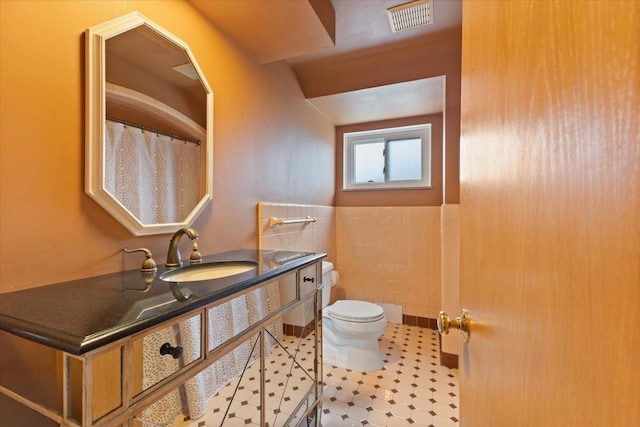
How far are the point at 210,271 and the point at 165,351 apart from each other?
1.99 ft

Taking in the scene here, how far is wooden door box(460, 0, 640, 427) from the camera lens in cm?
20

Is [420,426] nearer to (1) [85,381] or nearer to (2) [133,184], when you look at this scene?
(1) [85,381]

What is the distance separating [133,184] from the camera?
3.53ft

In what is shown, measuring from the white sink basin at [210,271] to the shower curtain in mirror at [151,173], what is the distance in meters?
0.23

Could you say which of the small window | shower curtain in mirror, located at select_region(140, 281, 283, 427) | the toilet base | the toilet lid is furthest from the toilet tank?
shower curtain in mirror, located at select_region(140, 281, 283, 427)

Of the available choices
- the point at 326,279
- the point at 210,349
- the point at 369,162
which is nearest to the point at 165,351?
the point at 210,349

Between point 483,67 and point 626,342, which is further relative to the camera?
point 483,67

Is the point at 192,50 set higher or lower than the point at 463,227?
higher

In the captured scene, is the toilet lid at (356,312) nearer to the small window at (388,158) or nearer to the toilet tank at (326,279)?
the toilet tank at (326,279)

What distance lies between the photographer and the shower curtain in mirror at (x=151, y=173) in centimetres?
101

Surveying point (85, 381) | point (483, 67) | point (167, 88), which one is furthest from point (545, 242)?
point (167, 88)

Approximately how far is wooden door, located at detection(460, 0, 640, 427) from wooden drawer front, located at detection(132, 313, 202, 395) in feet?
2.26

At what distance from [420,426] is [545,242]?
Result: 5.25 feet

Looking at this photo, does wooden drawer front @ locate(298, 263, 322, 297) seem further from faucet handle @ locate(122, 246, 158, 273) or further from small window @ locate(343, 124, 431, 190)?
small window @ locate(343, 124, 431, 190)
